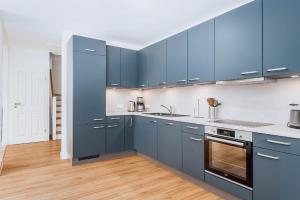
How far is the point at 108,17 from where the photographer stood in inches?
117

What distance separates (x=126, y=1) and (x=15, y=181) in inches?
117

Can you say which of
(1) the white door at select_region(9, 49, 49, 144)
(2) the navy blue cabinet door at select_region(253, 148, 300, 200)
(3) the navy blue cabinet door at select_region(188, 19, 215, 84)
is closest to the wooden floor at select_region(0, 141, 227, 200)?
(2) the navy blue cabinet door at select_region(253, 148, 300, 200)

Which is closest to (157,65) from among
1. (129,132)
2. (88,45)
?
(88,45)

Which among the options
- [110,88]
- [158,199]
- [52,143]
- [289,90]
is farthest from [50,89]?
[289,90]

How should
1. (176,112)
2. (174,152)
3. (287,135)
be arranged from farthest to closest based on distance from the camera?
1. (176,112)
2. (174,152)
3. (287,135)

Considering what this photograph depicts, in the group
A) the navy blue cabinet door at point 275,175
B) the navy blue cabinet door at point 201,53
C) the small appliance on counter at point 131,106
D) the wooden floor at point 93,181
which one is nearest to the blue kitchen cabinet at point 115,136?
the wooden floor at point 93,181

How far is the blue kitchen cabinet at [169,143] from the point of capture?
9.02ft

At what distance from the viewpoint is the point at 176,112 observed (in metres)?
3.67

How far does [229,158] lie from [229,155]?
0.04 metres

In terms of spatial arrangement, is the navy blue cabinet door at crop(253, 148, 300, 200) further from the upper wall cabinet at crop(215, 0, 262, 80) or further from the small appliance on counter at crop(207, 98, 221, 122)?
the small appliance on counter at crop(207, 98, 221, 122)

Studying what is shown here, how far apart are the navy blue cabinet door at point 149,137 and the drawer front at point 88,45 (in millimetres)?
1593

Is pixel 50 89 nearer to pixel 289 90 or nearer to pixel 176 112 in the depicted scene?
pixel 176 112

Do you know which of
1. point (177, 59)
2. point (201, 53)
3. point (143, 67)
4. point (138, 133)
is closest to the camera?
point (201, 53)

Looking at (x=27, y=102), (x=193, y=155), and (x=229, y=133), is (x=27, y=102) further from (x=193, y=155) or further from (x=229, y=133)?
(x=229, y=133)
